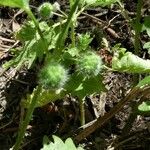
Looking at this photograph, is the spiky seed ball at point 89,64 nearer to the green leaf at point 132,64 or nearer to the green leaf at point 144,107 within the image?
the green leaf at point 132,64

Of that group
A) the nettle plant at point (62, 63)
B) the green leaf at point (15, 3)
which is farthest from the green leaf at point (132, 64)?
the green leaf at point (15, 3)

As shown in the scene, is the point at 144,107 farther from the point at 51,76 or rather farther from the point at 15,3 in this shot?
the point at 15,3

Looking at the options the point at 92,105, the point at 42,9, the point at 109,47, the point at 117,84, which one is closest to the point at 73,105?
the point at 92,105

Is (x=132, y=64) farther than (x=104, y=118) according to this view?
No

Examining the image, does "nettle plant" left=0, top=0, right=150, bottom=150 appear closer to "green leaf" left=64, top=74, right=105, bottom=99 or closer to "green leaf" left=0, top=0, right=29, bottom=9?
"green leaf" left=64, top=74, right=105, bottom=99

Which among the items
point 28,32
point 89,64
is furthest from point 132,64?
point 28,32
